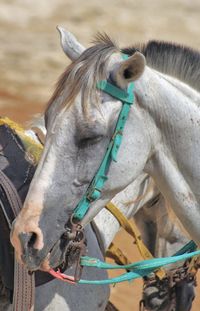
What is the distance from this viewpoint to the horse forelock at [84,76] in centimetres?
278

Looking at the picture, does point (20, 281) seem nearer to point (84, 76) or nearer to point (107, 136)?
point (107, 136)

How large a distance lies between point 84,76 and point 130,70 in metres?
0.18

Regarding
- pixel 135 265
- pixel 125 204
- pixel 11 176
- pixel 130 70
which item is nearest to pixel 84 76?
pixel 130 70

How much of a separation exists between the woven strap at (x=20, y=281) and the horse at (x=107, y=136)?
398 mm

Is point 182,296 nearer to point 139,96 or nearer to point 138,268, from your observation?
point 138,268

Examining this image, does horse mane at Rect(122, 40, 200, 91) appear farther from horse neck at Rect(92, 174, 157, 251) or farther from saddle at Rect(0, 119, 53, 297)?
horse neck at Rect(92, 174, 157, 251)

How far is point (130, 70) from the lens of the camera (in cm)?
274

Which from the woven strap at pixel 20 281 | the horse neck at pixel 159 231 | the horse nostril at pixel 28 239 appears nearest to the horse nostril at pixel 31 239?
the horse nostril at pixel 28 239

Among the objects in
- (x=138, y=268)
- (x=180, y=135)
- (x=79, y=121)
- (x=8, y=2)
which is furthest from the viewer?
(x=8, y=2)

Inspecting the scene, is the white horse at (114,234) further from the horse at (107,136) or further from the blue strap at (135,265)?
the horse at (107,136)

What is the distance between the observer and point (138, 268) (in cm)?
333

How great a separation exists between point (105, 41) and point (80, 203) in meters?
0.68

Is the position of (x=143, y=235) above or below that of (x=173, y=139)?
below

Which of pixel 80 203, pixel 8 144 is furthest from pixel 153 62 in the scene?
pixel 8 144
